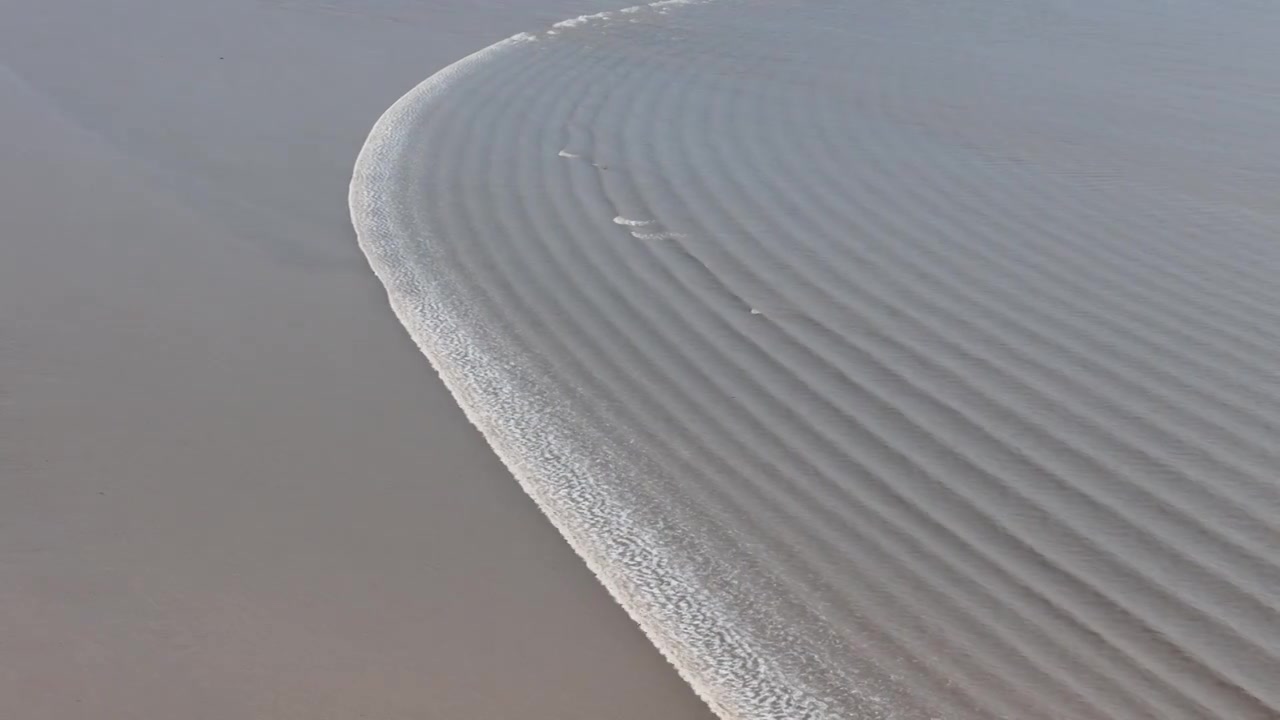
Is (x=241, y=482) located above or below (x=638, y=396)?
below

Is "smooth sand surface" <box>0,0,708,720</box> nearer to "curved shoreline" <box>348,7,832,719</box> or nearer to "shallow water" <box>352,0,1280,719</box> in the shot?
"curved shoreline" <box>348,7,832,719</box>

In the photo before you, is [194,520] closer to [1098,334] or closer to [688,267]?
[688,267]

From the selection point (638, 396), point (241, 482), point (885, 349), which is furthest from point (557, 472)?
point (885, 349)

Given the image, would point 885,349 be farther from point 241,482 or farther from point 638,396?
point 241,482

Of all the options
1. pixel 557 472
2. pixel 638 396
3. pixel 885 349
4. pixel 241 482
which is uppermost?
pixel 885 349

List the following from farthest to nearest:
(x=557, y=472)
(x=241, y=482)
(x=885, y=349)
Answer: (x=885, y=349) < (x=557, y=472) < (x=241, y=482)

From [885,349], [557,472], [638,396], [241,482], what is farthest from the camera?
[885,349]

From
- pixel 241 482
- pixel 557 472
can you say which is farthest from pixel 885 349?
pixel 241 482

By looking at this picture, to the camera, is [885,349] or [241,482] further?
[885,349]

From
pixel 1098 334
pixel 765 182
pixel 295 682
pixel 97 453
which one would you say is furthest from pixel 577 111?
pixel 295 682
